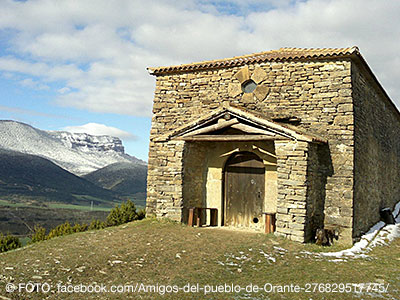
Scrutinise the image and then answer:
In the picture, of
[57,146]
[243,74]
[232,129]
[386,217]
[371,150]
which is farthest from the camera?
[57,146]

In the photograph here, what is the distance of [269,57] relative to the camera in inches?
387

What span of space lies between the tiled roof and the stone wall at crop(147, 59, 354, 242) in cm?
18

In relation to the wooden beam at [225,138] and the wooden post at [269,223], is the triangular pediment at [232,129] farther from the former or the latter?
the wooden post at [269,223]

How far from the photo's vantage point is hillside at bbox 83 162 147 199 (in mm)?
47588

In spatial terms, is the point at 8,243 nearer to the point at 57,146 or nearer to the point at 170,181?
the point at 170,181

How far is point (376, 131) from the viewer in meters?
11.2

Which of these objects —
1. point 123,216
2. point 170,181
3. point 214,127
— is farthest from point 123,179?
point 214,127

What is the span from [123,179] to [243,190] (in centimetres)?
4393

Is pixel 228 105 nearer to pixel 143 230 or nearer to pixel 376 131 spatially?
pixel 143 230

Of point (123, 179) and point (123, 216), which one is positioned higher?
point (123, 179)

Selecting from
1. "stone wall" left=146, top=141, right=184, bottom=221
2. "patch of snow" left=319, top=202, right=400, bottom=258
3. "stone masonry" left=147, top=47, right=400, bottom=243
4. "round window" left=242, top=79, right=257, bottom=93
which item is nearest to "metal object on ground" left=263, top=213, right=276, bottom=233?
"stone masonry" left=147, top=47, right=400, bottom=243

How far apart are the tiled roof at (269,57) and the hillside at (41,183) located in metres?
23.9

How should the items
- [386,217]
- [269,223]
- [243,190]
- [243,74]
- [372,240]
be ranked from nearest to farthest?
1. [269,223]
2. [372,240]
3. [243,190]
4. [243,74]
5. [386,217]

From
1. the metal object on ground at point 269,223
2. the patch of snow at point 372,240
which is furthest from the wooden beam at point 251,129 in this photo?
the patch of snow at point 372,240
